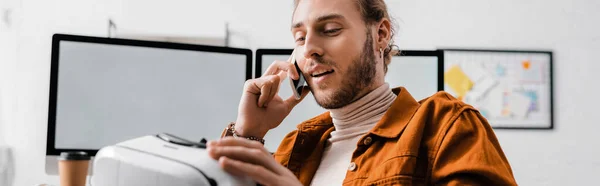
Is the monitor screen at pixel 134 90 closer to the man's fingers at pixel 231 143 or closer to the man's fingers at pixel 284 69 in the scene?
the man's fingers at pixel 284 69

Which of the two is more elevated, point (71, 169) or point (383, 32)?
point (383, 32)

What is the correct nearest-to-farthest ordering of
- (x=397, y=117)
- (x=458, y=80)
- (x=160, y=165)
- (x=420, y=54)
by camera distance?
(x=160, y=165) → (x=397, y=117) → (x=420, y=54) → (x=458, y=80)

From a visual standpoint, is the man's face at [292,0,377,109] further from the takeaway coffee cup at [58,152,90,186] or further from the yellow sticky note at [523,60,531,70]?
the yellow sticky note at [523,60,531,70]

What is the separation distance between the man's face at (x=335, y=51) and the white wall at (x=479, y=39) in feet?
4.72

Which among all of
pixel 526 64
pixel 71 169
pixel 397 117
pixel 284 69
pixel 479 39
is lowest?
pixel 71 169

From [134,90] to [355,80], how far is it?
698mm

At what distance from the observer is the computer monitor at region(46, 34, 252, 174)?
148 cm

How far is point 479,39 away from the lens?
8.95ft

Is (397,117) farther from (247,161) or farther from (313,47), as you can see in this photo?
(247,161)

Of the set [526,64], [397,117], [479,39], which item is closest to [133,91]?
[397,117]

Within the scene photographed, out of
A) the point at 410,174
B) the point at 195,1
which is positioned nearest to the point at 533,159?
the point at 195,1

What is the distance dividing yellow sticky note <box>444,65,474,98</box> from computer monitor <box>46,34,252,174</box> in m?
1.41

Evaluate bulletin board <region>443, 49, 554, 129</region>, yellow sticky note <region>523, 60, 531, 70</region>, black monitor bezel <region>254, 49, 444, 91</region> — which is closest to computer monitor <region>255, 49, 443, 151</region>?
black monitor bezel <region>254, 49, 444, 91</region>
